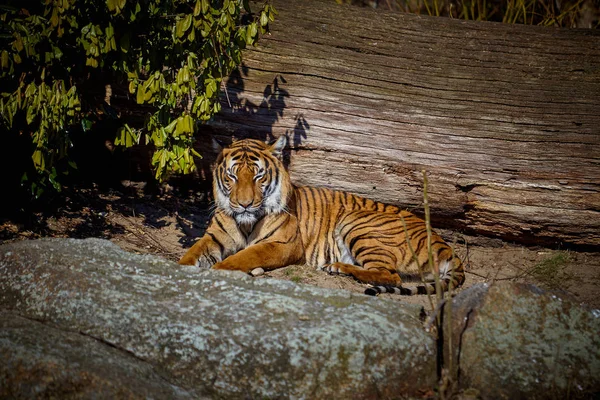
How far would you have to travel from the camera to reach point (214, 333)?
121 inches

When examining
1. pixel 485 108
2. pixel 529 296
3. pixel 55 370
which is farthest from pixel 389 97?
pixel 55 370

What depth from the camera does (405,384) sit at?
119 inches

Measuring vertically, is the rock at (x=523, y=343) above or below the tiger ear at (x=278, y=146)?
below

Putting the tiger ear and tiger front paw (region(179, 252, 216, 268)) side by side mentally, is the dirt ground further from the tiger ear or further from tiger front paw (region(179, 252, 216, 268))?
the tiger ear

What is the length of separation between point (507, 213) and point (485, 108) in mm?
964

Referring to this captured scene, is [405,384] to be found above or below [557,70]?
below

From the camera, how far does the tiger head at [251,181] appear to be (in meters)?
5.21

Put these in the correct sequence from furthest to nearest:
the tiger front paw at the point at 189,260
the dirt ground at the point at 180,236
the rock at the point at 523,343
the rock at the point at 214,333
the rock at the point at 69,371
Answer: the dirt ground at the point at 180,236 → the tiger front paw at the point at 189,260 → the rock at the point at 523,343 → the rock at the point at 214,333 → the rock at the point at 69,371

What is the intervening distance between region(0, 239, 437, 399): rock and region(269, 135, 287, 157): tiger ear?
6.58 ft

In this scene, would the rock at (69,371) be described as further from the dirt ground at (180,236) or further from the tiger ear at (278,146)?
the tiger ear at (278,146)

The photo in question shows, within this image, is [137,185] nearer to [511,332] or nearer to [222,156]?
[222,156]

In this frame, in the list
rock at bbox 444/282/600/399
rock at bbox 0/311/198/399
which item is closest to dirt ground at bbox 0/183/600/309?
rock at bbox 444/282/600/399

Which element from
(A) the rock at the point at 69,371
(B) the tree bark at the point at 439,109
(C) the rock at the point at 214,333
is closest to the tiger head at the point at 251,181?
(B) the tree bark at the point at 439,109

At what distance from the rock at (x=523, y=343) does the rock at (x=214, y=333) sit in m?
0.23
